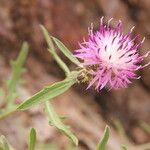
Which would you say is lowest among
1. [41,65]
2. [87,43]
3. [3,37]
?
Answer: [87,43]

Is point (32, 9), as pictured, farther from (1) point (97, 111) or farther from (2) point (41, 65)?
(1) point (97, 111)

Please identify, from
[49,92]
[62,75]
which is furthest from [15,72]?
[62,75]

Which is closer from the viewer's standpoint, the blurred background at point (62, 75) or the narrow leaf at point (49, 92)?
the narrow leaf at point (49, 92)

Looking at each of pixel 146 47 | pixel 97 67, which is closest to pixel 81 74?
pixel 97 67

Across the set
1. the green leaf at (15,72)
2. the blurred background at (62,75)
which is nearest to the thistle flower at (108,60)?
the green leaf at (15,72)

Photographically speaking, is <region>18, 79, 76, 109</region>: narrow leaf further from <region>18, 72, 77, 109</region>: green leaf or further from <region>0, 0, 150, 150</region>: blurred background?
<region>0, 0, 150, 150</region>: blurred background

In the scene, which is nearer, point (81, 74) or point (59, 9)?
point (81, 74)

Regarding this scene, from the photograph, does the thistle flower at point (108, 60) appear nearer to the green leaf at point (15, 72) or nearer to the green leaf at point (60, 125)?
the green leaf at point (60, 125)

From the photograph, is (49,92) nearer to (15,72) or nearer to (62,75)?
(15,72)
